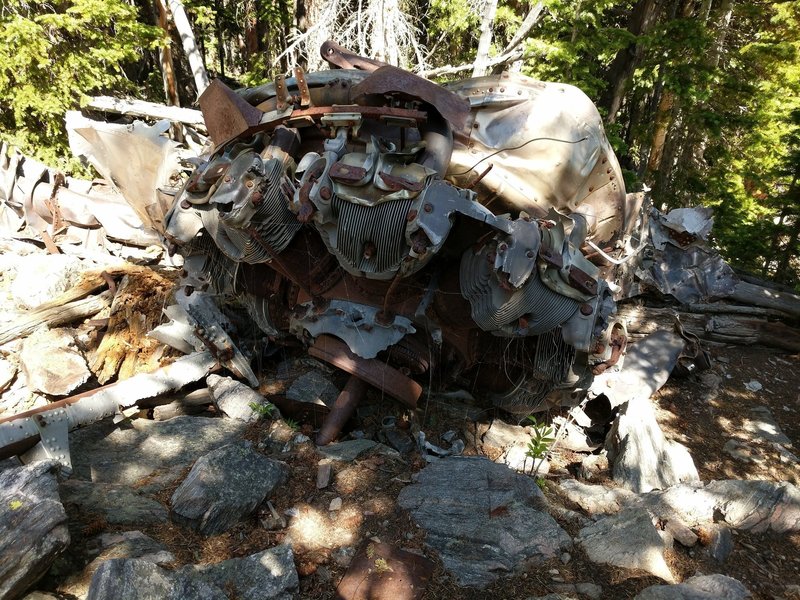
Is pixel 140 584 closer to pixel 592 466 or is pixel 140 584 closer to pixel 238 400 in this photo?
pixel 238 400

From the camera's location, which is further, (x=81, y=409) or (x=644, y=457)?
(x=644, y=457)

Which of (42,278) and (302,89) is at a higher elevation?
(302,89)

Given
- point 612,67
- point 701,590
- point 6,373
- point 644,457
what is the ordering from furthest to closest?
point 612,67, point 6,373, point 644,457, point 701,590

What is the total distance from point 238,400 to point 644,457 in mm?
3480

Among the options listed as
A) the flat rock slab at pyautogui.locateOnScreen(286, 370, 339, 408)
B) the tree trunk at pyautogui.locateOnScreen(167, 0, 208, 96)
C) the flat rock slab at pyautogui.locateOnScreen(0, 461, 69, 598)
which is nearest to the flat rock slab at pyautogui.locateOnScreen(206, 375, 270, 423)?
the flat rock slab at pyautogui.locateOnScreen(286, 370, 339, 408)

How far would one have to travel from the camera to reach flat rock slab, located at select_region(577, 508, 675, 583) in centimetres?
287

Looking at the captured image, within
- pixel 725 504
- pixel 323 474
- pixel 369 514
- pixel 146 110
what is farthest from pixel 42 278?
pixel 725 504

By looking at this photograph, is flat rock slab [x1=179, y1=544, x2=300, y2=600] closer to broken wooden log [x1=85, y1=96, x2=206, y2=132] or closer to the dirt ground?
the dirt ground

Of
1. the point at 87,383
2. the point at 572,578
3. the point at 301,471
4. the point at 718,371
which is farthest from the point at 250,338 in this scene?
the point at 718,371

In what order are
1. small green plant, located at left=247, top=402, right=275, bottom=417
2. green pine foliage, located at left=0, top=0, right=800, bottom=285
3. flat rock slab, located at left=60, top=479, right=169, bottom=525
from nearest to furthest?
flat rock slab, located at left=60, top=479, right=169, bottom=525, small green plant, located at left=247, top=402, right=275, bottom=417, green pine foliage, located at left=0, top=0, right=800, bottom=285

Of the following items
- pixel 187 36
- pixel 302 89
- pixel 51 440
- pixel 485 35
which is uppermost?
pixel 485 35

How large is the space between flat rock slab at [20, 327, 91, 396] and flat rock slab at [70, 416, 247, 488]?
144cm

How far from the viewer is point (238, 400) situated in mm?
4512

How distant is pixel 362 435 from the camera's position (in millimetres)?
4617
